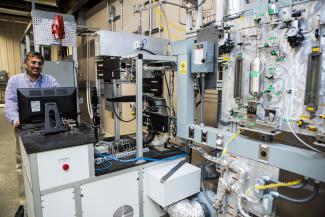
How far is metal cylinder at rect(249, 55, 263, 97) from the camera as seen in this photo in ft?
4.37

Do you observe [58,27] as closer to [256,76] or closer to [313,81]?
[256,76]

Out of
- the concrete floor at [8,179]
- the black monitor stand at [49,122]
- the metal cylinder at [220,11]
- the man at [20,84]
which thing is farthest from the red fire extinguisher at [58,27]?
the metal cylinder at [220,11]

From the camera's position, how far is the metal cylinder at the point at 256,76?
4.37ft

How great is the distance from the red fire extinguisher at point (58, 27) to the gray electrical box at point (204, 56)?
7.33 feet

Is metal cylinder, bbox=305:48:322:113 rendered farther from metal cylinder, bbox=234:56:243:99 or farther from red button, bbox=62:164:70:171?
red button, bbox=62:164:70:171

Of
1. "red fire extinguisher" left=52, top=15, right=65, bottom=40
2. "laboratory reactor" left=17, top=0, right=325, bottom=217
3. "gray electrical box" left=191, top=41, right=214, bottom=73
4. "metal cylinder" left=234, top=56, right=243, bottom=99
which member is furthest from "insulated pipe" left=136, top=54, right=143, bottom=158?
"red fire extinguisher" left=52, top=15, right=65, bottom=40

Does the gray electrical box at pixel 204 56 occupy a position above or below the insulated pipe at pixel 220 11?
below

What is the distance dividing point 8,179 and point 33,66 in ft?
5.87

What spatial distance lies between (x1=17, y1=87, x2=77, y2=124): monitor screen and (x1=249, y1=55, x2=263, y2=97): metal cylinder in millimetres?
1416

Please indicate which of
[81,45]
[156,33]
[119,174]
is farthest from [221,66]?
[81,45]

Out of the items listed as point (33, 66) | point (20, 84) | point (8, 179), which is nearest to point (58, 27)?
point (33, 66)

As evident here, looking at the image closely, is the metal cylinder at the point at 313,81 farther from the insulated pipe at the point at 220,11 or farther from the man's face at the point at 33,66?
the man's face at the point at 33,66

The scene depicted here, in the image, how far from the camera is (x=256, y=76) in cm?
134

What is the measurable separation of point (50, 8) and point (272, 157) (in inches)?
273
